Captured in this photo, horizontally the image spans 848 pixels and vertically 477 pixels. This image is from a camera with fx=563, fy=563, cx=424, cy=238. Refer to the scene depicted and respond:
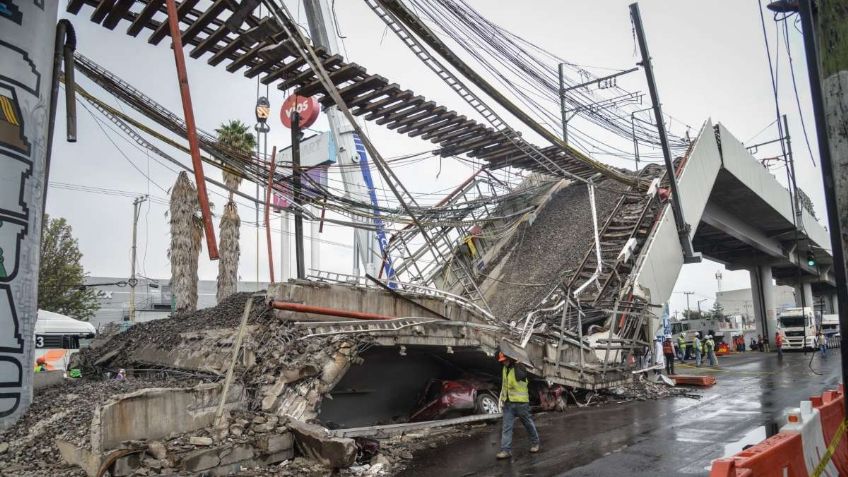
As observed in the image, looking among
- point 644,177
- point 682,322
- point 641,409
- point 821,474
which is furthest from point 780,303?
point 821,474

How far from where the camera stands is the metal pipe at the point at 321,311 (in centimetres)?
914

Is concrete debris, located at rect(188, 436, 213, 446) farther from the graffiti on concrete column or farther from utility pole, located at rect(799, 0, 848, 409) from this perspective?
utility pole, located at rect(799, 0, 848, 409)

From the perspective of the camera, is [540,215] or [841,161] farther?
[540,215]

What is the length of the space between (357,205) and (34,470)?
820cm

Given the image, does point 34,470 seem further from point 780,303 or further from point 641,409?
point 780,303

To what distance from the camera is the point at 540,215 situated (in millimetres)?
22391

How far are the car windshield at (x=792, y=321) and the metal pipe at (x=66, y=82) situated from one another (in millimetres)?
39903

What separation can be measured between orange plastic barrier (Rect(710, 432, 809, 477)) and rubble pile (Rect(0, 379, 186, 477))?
6.33 m

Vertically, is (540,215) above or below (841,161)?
above

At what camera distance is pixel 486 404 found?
11.2m

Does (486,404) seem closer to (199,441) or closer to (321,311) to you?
(321,311)

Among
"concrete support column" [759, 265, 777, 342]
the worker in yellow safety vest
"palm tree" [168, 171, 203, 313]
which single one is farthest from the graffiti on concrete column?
"concrete support column" [759, 265, 777, 342]

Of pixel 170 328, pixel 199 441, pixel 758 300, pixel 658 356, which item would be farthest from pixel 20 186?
pixel 758 300

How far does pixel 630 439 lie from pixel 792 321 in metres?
33.7
